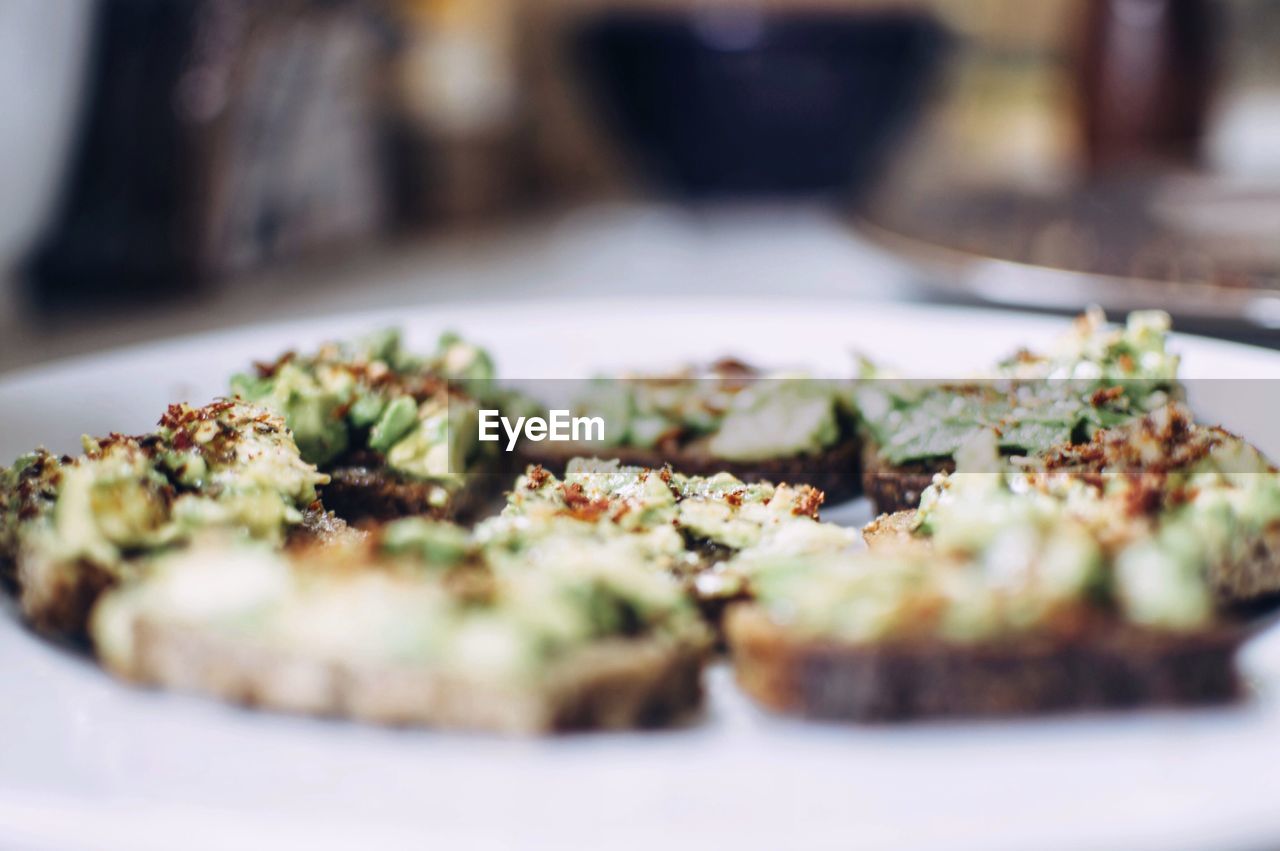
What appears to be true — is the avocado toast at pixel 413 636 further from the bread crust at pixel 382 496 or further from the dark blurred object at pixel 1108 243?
the dark blurred object at pixel 1108 243

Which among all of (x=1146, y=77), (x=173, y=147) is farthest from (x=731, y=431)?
(x=1146, y=77)

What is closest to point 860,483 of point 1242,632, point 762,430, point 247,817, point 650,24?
point 762,430

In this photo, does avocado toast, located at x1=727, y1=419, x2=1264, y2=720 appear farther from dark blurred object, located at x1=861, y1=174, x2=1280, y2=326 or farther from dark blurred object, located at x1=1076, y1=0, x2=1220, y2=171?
dark blurred object, located at x1=1076, y1=0, x2=1220, y2=171

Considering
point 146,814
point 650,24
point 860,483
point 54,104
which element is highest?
point 650,24

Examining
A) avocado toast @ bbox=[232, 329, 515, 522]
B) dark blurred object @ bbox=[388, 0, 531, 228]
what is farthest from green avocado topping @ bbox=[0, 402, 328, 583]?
dark blurred object @ bbox=[388, 0, 531, 228]

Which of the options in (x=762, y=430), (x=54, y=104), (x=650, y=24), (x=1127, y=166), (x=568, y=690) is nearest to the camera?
(x=568, y=690)

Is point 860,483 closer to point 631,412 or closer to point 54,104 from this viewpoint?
point 631,412

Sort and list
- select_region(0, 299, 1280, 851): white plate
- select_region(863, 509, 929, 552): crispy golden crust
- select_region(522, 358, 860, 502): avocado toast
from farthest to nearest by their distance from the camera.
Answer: select_region(522, 358, 860, 502): avocado toast < select_region(863, 509, 929, 552): crispy golden crust < select_region(0, 299, 1280, 851): white plate

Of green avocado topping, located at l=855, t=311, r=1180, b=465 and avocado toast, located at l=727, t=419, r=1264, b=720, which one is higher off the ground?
green avocado topping, located at l=855, t=311, r=1180, b=465
